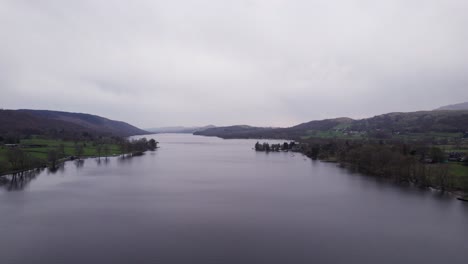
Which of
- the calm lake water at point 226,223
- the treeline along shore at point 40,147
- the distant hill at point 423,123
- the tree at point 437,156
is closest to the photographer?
the calm lake water at point 226,223

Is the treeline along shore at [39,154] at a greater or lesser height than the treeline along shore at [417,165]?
greater

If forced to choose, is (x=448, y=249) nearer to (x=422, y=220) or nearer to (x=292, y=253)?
(x=422, y=220)

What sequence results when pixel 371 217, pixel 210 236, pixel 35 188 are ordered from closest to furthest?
pixel 210 236 → pixel 371 217 → pixel 35 188

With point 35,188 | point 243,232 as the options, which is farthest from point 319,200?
point 35,188

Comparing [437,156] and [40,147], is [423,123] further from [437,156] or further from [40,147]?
A: [40,147]

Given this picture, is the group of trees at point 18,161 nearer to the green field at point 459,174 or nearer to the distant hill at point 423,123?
the green field at point 459,174

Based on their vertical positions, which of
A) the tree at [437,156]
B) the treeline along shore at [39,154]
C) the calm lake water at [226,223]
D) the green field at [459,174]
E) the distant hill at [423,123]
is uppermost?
the distant hill at [423,123]

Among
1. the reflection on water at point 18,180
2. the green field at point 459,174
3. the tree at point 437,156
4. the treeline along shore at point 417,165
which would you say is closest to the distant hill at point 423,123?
the treeline along shore at point 417,165

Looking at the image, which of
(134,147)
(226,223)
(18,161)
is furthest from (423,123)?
(18,161)
